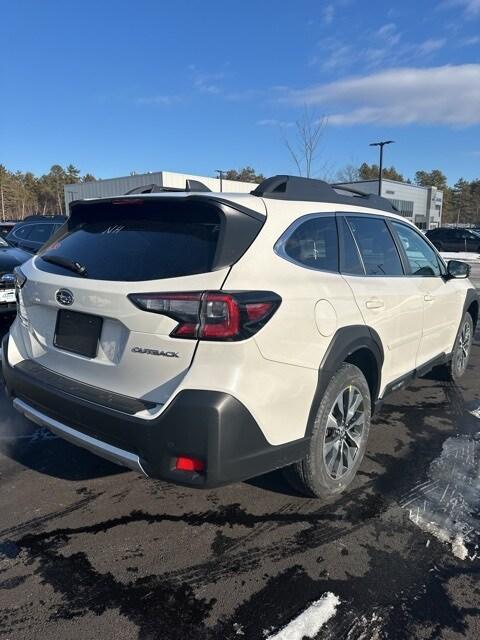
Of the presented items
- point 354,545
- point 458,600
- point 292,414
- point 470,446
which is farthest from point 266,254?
point 470,446

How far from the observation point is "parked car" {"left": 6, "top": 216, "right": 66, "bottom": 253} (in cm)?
1043

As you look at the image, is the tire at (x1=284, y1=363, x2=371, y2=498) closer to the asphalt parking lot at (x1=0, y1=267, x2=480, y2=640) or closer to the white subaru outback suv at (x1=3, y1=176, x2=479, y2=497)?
the white subaru outback suv at (x1=3, y1=176, x2=479, y2=497)

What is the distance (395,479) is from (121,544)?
183cm

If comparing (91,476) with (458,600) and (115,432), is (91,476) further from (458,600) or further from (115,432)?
(458,600)

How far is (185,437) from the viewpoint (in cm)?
212

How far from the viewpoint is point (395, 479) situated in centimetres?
324

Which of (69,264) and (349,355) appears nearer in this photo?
(69,264)

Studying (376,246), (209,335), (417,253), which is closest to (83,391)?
(209,335)

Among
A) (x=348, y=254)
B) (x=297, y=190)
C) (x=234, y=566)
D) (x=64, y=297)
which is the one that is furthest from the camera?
(x=348, y=254)

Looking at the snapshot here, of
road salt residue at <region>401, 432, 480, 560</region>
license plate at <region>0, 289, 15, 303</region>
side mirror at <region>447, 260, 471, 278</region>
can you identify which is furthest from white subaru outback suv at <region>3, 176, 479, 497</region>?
license plate at <region>0, 289, 15, 303</region>

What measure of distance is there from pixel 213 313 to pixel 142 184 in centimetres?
4846

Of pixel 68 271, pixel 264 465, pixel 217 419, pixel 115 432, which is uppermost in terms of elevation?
pixel 68 271

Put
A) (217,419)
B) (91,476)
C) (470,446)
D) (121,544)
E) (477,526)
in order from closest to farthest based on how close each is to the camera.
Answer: (217,419), (121,544), (477,526), (91,476), (470,446)

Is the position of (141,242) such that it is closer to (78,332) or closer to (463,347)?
(78,332)
